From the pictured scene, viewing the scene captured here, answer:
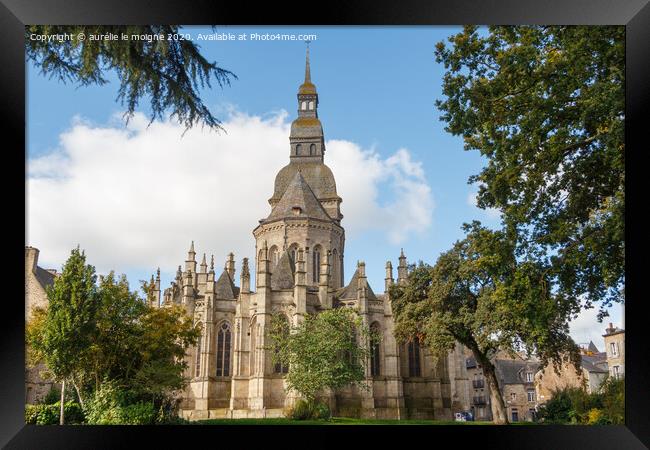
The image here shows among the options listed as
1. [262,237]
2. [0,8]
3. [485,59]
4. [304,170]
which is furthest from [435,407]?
[0,8]

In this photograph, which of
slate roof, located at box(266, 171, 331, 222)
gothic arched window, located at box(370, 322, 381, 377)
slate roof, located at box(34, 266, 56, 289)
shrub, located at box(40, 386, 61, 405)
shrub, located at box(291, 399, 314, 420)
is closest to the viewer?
shrub, located at box(40, 386, 61, 405)

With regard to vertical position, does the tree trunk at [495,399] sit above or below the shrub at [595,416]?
below

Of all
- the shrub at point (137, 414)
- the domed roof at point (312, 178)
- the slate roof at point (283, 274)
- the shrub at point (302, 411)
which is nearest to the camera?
the shrub at point (137, 414)

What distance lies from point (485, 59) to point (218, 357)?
92.2ft

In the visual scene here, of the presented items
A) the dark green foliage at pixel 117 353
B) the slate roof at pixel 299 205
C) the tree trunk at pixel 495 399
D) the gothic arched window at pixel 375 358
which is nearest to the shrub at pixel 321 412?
the gothic arched window at pixel 375 358

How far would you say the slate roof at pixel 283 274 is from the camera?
41125 millimetres

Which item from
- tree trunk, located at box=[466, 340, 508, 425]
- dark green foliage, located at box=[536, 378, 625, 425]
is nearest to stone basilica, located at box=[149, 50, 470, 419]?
tree trunk, located at box=[466, 340, 508, 425]

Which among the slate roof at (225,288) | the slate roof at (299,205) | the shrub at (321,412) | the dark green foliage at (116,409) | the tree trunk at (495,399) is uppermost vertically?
the slate roof at (299,205)

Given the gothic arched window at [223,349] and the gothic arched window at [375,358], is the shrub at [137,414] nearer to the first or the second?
the gothic arched window at [223,349]

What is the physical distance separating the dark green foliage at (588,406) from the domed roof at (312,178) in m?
33.4

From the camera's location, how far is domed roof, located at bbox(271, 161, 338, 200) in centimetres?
5450

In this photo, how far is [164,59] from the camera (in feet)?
39.9

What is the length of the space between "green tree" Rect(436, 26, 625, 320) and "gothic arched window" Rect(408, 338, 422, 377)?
2486 centimetres

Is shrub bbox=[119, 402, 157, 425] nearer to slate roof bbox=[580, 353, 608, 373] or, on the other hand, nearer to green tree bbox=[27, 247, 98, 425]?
green tree bbox=[27, 247, 98, 425]
